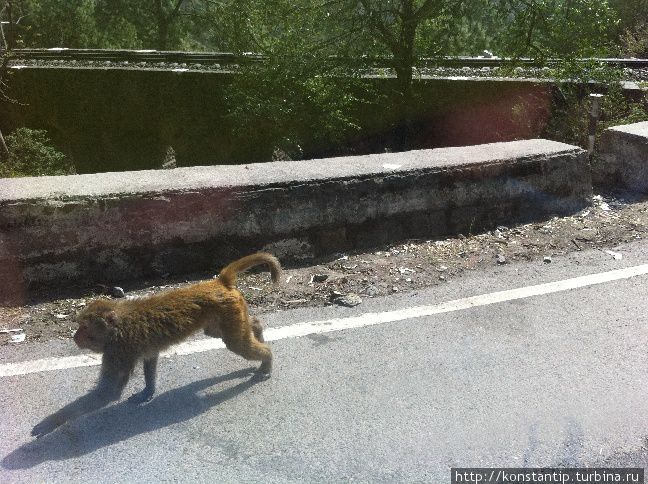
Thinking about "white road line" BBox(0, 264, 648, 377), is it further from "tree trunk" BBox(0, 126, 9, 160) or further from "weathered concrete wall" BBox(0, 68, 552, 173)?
"tree trunk" BBox(0, 126, 9, 160)

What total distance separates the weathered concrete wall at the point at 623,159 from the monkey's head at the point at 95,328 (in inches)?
223

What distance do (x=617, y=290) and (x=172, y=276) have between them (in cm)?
331

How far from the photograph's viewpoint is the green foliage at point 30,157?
459 inches

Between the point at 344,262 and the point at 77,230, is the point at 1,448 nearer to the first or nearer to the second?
the point at 77,230

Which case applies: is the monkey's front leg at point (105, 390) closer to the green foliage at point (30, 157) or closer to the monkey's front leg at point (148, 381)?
the monkey's front leg at point (148, 381)

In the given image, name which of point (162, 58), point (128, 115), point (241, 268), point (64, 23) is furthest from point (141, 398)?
point (64, 23)

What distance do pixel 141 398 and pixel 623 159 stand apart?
571 cm

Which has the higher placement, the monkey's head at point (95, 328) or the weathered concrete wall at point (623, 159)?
the weathered concrete wall at point (623, 159)

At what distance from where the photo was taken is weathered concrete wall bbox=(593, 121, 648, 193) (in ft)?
22.8

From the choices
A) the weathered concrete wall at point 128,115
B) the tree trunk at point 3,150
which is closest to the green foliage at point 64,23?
the weathered concrete wall at point 128,115

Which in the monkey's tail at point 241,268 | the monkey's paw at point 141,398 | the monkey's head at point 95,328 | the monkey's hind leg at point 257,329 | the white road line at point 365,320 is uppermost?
the monkey's tail at point 241,268

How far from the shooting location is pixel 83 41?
2931cm

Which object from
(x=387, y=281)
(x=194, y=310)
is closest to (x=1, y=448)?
(x=194, y=310)

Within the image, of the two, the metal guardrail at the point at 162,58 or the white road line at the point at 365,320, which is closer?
the white road line at the point at 365,320
